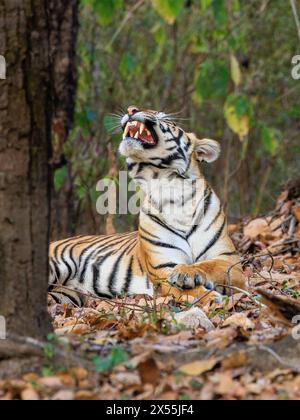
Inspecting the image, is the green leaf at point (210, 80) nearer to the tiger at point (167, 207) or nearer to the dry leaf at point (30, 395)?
the tiger at point (167, 207)

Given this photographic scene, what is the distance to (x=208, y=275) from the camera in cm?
582

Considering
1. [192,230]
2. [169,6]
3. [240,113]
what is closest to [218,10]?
[169,6]

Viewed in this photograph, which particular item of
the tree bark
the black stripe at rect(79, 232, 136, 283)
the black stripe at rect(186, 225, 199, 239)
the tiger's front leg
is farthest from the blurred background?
the tree bark

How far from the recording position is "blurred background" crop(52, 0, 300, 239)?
9719 mm

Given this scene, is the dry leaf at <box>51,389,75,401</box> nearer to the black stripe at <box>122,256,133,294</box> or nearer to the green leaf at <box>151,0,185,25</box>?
the black stripe at <box>122,256,133,294</box>

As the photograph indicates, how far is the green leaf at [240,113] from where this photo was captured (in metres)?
8.50

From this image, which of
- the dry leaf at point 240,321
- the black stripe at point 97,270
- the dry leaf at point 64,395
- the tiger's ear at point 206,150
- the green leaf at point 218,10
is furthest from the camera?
the green leaf at point 218,10

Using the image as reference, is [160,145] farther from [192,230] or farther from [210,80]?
[210,80]

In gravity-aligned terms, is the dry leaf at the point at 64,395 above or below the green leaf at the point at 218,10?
below

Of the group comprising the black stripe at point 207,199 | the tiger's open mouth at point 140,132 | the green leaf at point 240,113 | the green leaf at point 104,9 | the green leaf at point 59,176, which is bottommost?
the black stripe at point 207,199

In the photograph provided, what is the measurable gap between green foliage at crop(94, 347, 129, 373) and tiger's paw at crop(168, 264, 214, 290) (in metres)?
2.32

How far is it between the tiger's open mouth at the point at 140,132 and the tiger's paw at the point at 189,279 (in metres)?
1.02

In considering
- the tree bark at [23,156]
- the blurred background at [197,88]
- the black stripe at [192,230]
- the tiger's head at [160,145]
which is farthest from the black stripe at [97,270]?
the tree bark at [23,156]

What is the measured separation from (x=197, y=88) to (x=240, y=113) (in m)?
1.13
